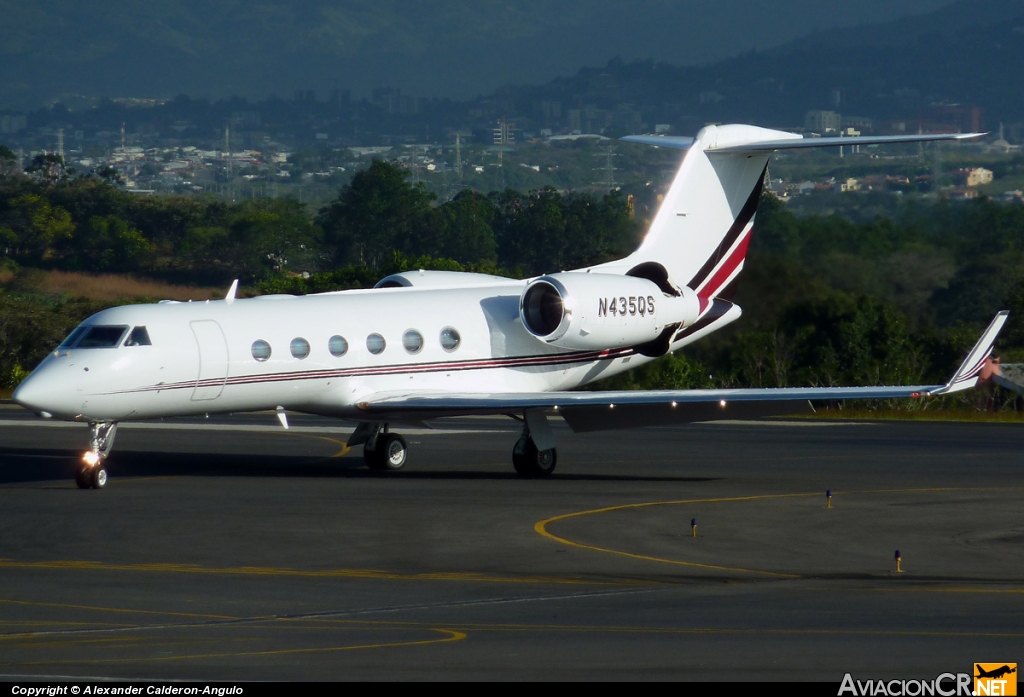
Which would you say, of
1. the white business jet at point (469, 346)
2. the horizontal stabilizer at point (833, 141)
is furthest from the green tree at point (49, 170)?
the horizontal stabilizer at point (833, 141)

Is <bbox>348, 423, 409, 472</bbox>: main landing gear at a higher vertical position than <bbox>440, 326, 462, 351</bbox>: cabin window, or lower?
lower

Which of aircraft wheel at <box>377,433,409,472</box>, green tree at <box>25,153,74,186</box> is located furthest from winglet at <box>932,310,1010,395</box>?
green tree at <box>25,153,74,186</box>

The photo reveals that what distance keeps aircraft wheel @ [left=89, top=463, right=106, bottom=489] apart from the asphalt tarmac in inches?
5.9

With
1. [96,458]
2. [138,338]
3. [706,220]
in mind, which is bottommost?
[96,458]

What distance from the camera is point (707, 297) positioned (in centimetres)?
2797

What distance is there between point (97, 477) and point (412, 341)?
557cm

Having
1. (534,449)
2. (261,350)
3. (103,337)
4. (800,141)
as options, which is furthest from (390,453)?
(800,141)

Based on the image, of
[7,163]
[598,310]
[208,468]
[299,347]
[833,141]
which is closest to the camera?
[299,347]

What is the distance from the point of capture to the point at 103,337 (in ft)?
71.7

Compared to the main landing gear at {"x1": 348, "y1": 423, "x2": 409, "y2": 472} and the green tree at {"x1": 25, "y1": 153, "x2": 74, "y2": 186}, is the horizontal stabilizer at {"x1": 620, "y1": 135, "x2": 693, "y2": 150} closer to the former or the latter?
the main landing gear at {"x1": 348, "y1": 423, "x2": 409, "y2": 472}

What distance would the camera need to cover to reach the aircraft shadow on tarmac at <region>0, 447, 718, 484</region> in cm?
2425

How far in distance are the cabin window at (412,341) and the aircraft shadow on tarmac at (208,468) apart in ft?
7.03

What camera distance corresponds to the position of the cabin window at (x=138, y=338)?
71.5ft

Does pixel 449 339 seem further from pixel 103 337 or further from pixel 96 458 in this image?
pixel 96 458
